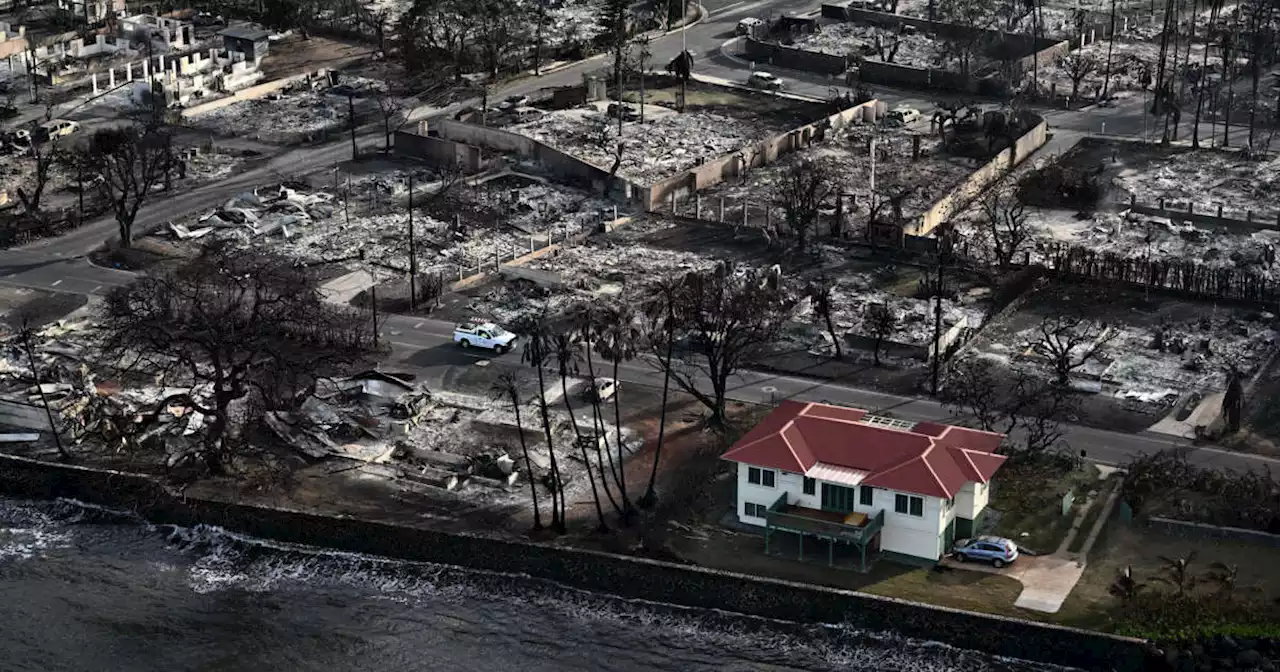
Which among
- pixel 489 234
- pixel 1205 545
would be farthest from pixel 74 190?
pixel 1205 545

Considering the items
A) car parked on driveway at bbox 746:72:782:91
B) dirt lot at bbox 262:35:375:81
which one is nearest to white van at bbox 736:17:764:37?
car parked on driveway at bbox 746:72:782:91

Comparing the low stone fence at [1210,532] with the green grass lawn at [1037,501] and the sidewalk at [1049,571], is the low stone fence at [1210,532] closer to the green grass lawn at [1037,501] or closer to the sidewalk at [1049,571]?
the sidewalk at [1049,571]

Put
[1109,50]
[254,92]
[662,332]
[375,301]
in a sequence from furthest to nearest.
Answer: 1. [1109,50]
2. [254,92]
3. [375,301]
4. [662,332]

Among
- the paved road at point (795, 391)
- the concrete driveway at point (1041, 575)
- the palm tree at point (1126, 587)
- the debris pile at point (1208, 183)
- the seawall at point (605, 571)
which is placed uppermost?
the debris pile at point (1208, 183)

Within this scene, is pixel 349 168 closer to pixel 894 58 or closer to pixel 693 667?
pixel 894 58

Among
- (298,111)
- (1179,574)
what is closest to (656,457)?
(1179,574)

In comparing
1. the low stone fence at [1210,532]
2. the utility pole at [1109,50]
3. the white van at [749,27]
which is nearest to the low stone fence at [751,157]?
the utility pole at [1109,50]

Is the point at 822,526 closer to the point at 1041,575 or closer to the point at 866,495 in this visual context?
the point at 866,495
